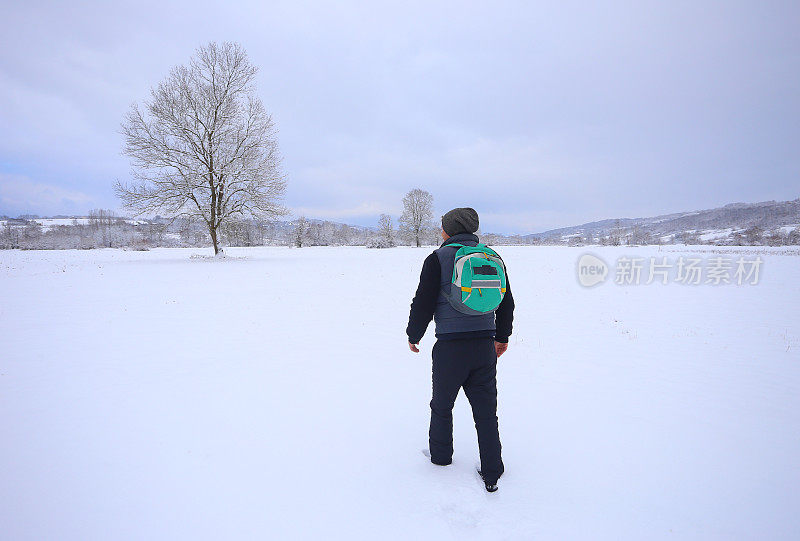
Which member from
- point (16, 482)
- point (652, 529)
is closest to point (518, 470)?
point (652, 529)

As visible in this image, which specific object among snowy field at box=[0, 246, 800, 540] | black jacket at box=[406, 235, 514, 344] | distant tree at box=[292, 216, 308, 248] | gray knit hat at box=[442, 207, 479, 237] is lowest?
snowy field at box=[0, 246, 800, 540]

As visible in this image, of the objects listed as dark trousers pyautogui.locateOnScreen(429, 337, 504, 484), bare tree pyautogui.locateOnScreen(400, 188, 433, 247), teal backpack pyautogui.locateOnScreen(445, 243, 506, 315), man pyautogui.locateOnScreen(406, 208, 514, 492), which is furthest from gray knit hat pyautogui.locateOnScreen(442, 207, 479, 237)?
bare tree pyautogui.locateOnScreen(400, 188, 433, 247)

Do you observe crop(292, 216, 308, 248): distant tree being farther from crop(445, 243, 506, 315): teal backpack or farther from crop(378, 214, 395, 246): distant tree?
crop(445, 243, 506, 315): teal backpack

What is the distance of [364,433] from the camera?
145 inches

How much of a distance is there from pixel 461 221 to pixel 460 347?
1.11 m

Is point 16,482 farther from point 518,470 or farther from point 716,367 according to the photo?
point 716,367

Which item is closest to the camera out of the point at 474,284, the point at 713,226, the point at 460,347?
the point at 474,284

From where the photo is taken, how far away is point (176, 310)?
8828mm

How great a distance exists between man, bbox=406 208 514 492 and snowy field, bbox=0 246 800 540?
0.52 metres

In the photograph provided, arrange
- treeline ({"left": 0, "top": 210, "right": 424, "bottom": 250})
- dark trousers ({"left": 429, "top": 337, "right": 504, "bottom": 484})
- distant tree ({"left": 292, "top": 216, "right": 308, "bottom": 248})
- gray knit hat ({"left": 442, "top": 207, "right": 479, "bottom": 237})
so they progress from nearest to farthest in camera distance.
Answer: dark trousers ({"left": 429, "top": 337, "right": 504, "bottom": 484}), gray knit hat ({"left": 442, "top": 207, "right": 479, "bottom": 237}), treeline ({"left": 0, "top": 210, "right": 424, "bottom": 250}), distant tree ({"left": 292, "top": 216, "right": 308, "bottom": 248})

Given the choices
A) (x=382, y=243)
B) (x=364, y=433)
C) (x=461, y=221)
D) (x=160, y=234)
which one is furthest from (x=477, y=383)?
(x=382, y=243)

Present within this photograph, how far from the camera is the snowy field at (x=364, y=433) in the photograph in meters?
2.60

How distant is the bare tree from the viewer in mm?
65688

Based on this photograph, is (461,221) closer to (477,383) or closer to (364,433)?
(477,383)
